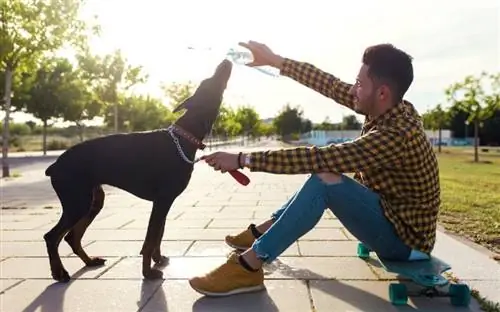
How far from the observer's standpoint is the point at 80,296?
10.00 feet

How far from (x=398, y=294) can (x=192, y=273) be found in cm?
152

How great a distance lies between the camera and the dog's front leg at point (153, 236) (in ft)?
11.2

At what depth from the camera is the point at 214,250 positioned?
4.36m

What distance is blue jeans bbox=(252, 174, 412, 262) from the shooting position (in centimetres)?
282

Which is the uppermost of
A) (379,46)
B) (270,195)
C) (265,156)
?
(379,46)

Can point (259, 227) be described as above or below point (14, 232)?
above

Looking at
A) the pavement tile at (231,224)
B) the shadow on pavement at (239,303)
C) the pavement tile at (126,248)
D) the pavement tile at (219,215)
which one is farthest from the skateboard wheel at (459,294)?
the pavement tile at (219,215)

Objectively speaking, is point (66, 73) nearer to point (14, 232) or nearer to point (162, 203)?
point (14, 232)

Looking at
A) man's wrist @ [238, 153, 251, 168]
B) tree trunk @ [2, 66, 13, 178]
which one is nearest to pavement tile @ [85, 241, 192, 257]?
man's wrist @ [238, 153, 251, 168]

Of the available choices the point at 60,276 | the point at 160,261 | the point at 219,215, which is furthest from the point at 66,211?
the point at 219,215

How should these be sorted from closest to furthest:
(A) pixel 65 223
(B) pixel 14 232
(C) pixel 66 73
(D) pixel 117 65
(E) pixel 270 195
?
(A) pixel 65 223 → (B) pixel 14 232 → (E) pixel 270 195 → (D) pixel 117 65 → (C) pixel 66 73

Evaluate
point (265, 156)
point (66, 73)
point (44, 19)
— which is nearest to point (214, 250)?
point (265, 156)

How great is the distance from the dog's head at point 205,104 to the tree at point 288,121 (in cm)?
7435

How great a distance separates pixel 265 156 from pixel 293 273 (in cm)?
122
